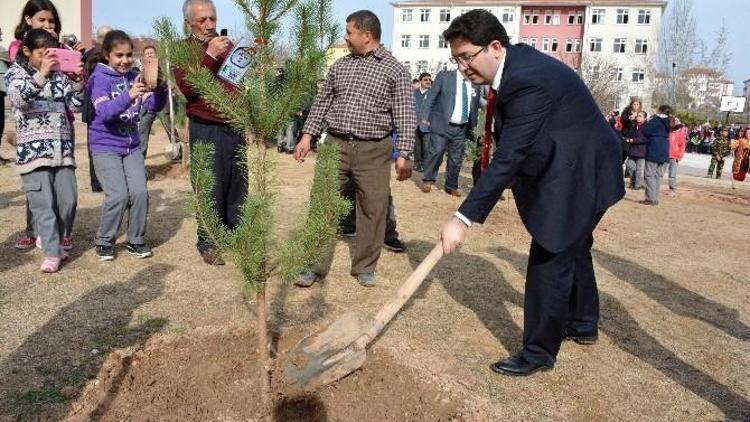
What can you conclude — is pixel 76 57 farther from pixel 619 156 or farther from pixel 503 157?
pixel 619 156

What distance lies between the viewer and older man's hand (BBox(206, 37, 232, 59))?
320cm

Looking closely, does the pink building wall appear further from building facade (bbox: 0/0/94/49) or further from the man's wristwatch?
the man's wristwatch

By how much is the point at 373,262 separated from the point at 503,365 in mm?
1563

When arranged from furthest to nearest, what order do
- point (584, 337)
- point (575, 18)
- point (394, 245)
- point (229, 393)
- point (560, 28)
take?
point (560, 28)
point (575, 18)
point (394, 245)
point (584, 337)
point (229, 393)

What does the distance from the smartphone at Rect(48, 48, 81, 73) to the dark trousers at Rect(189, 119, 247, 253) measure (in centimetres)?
89

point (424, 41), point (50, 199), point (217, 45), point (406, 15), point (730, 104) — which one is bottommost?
point (50, 199)

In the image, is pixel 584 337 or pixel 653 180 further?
pixel 653 180

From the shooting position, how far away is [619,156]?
317 cm

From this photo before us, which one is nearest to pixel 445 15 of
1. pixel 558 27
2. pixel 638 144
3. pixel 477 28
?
pixel 558 27

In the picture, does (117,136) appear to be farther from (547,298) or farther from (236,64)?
(547,298)

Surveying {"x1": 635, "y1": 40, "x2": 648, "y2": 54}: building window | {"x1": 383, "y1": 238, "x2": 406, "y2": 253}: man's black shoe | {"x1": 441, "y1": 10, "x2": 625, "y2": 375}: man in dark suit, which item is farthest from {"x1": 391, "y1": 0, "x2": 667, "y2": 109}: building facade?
{"x1": 441, "y1": 10, "x2": 625, "y2": 375}: man in dark suit

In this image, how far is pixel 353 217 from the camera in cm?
608

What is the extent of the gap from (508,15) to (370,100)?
61006 millimetres

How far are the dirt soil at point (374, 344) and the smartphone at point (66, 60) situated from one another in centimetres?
148
